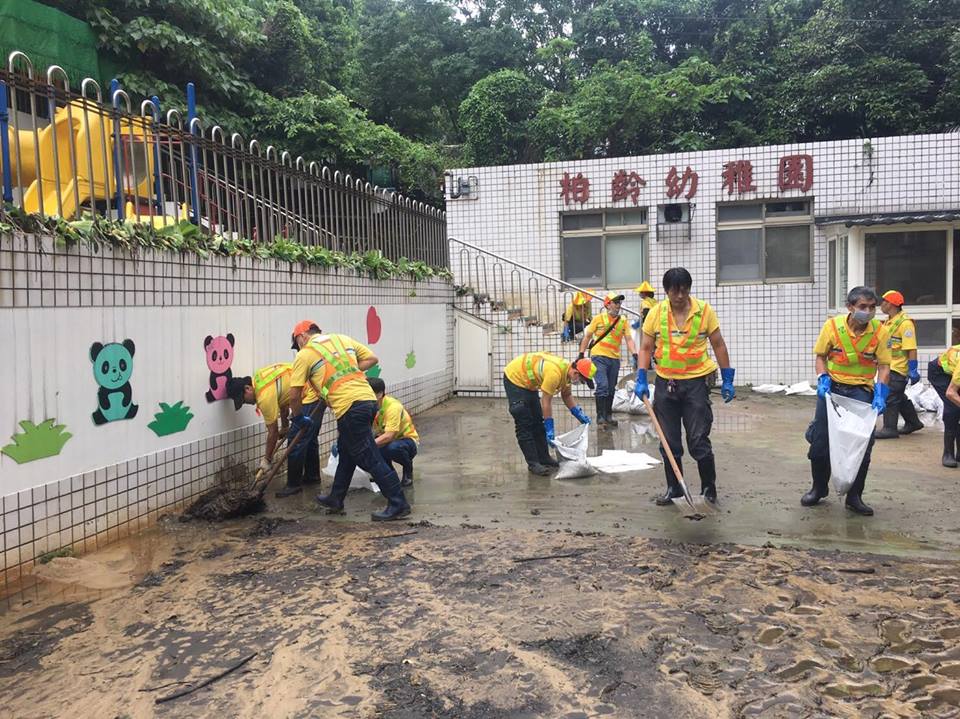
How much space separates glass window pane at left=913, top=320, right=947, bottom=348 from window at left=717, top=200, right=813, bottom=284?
1.72m

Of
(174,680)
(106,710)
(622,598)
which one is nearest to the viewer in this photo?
(106,710)

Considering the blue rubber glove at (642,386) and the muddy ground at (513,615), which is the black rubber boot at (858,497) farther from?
the blue rubber glove at (642,386)

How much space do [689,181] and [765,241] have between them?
153cm

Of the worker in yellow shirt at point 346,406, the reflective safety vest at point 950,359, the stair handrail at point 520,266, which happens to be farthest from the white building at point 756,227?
the worker in yellow shirt at point 346,406

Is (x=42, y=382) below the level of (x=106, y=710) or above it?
above

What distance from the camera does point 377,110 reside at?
21438mm

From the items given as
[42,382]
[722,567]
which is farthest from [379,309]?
[722,567]

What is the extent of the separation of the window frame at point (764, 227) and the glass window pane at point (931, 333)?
65.9 inches

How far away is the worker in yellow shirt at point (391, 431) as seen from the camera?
5.81 metres

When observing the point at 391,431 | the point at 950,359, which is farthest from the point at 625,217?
the point at 391,431

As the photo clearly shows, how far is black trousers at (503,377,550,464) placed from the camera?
636 centimetres

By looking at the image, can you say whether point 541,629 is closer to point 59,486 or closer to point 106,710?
point 106,710

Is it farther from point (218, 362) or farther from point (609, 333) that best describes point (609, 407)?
point (218, 362)

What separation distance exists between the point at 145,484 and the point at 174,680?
2.25m
